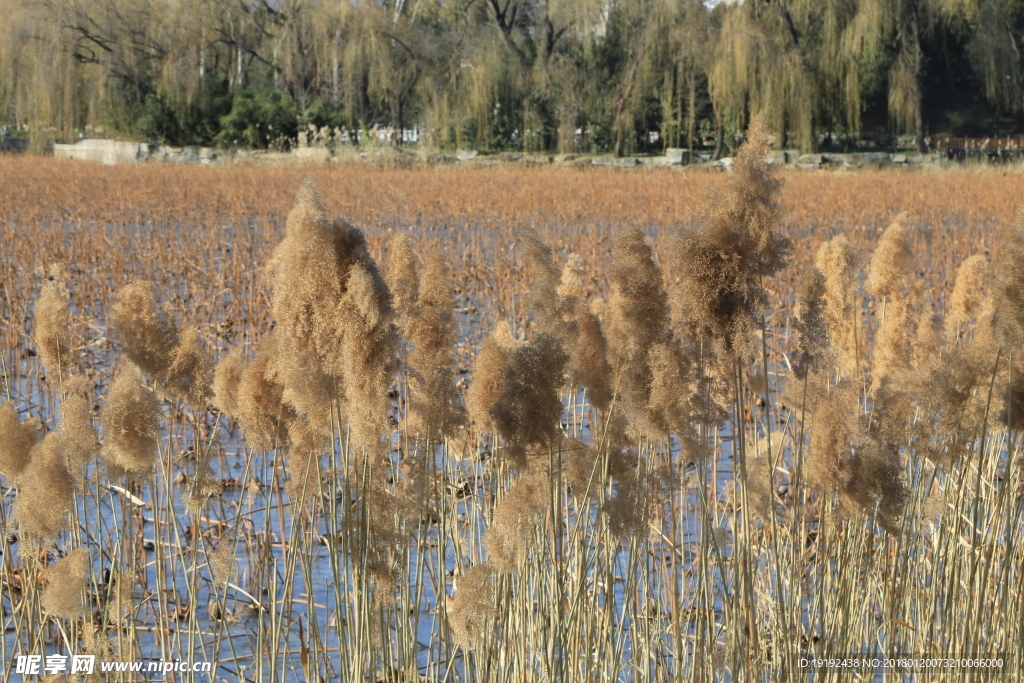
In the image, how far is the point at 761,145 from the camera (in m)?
2.00

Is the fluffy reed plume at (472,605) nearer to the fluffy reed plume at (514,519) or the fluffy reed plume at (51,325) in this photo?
the fluffy reed plume at (514,519)

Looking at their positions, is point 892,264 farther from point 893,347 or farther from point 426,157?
point 426,157

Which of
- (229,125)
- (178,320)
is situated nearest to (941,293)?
(178,320)

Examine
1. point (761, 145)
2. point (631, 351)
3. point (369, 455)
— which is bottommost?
point (369, 455)

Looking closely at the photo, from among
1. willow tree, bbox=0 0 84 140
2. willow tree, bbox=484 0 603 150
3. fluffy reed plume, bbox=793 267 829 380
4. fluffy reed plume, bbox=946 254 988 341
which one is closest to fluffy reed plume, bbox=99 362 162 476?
fluffy reed plume, bbox=793 267 829 380

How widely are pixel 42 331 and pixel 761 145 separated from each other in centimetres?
165

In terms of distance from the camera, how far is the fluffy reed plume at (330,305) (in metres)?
1.80

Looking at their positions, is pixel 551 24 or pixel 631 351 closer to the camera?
pixel 631 351

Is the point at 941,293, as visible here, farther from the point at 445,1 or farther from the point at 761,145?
the point at 445,1

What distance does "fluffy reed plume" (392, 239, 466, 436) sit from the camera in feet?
7.36

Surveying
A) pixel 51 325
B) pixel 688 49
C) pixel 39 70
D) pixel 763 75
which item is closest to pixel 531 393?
pixel 51 325

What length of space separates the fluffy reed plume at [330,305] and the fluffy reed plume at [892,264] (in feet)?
6.13

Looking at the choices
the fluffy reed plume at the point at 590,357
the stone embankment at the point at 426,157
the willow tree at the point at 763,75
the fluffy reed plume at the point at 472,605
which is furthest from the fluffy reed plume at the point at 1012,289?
the willow tree at the point at 763,75

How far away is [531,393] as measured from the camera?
1.95m
